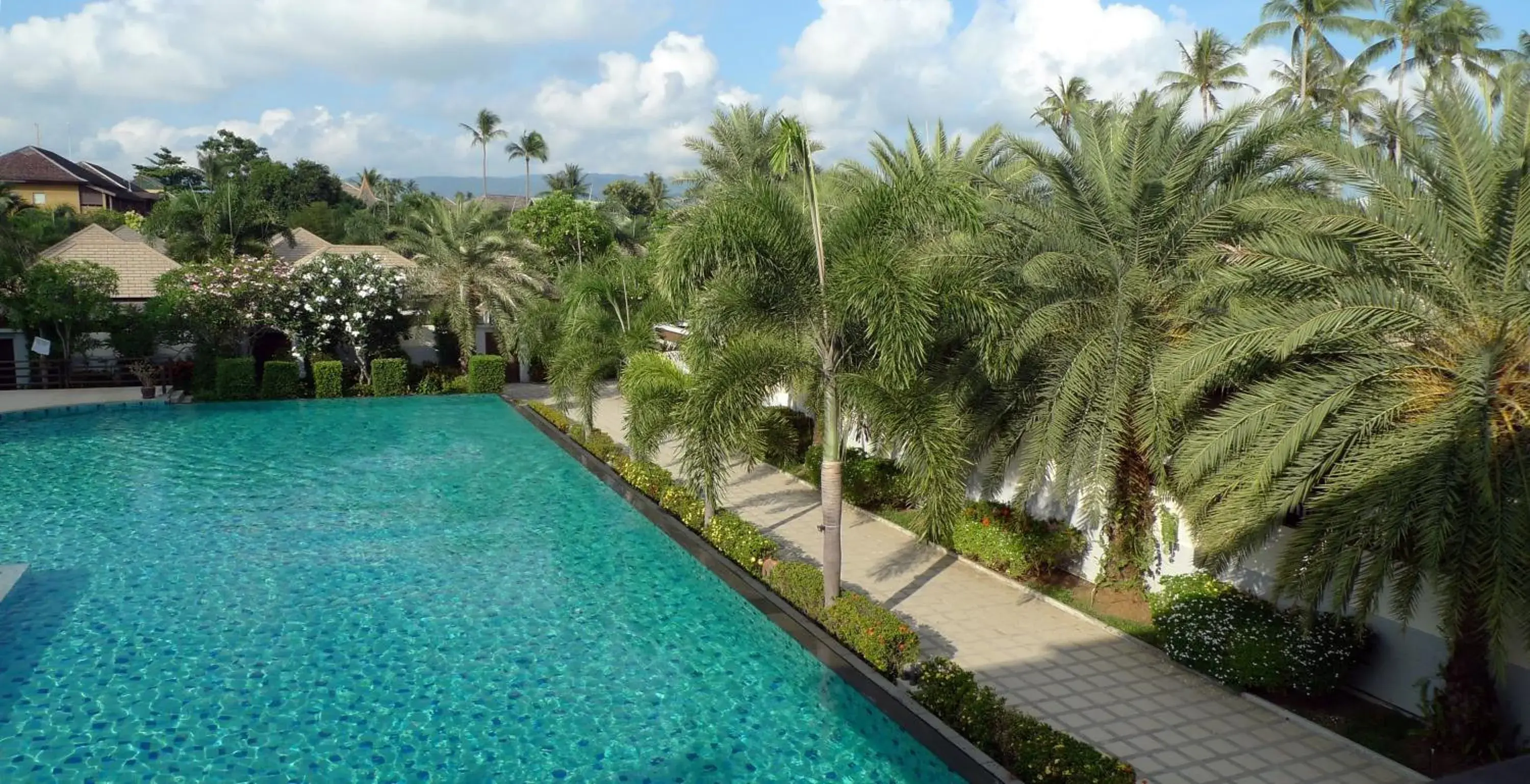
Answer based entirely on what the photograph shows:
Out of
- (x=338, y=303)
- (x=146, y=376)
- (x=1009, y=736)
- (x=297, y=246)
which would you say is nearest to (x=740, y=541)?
(x=1009, y=736)

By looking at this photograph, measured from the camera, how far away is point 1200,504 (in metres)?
9.09

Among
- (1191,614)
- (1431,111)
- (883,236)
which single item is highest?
(1431,111)

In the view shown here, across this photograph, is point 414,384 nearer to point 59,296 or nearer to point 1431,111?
point 59,296

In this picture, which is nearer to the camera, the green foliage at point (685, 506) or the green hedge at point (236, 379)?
the green foliage at point (685, 506)

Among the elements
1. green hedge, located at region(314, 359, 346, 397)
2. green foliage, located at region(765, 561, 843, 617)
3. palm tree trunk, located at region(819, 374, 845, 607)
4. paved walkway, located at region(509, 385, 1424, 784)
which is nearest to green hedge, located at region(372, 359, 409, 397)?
green hedge, located at region(314, 359, 346, 397)

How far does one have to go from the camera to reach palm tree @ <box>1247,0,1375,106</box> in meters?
35.2

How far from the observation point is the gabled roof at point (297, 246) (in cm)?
4356

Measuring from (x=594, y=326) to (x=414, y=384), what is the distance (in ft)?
46.3

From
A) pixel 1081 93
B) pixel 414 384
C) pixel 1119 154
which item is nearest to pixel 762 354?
pixel 1119 154

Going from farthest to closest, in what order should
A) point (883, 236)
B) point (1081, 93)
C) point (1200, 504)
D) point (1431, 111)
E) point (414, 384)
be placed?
point (1081, 93) → point (414, 384) → point (883, 236) → point (1200, 504) → point (1431, 111)

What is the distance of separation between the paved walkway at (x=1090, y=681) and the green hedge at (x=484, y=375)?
758 inches

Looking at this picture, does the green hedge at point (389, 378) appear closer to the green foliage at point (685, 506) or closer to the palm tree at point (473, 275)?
the palm tree at point (473, 275)

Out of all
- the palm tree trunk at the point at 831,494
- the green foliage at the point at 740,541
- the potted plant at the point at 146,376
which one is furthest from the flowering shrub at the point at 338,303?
the palm tree trunk at the point at 831,494

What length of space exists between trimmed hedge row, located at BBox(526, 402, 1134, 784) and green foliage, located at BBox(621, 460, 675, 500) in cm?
94
